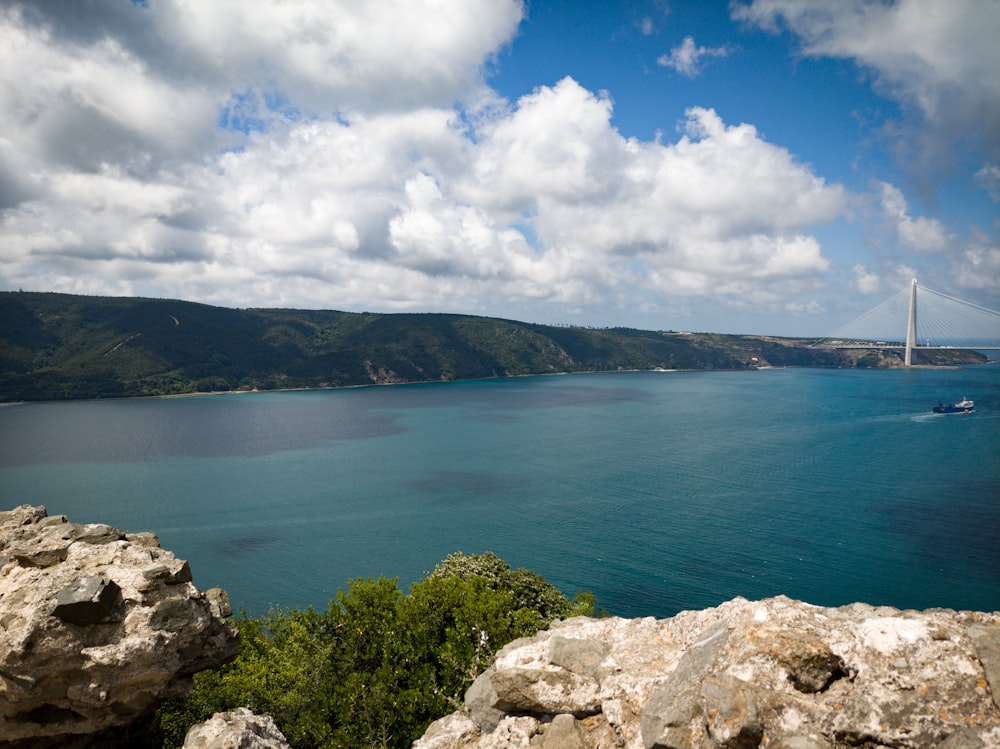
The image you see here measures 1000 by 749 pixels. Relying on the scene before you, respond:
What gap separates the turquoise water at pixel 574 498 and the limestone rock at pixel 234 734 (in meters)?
37.9

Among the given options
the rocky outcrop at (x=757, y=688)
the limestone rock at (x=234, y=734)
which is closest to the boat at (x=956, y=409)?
the rocky outcrop at (x=757, y=688)

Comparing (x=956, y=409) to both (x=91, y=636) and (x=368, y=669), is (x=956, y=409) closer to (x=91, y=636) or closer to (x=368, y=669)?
(x=368, y=669)

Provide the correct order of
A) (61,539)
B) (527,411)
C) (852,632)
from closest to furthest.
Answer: (852,632)
(61,539)
(527,411)

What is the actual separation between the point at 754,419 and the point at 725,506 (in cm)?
7902

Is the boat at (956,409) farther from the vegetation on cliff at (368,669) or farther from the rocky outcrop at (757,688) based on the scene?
the rocky outcrop at (757,688)

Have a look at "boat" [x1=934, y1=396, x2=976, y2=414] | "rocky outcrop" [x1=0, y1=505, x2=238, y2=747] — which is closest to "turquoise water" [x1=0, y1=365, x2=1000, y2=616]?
"boat" [x1=934, y1=396, x2=976, y2=414]

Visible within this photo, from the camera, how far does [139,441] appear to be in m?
125

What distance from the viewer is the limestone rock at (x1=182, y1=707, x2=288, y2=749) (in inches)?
483

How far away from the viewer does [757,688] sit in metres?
9.29

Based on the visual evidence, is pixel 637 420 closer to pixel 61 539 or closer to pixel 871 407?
pixel 871 407

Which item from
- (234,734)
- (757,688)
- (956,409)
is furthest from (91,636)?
(956,409)

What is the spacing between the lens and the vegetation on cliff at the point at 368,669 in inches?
737

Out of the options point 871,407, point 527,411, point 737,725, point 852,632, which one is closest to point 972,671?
point 852,632

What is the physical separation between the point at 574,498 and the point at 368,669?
6061cm
